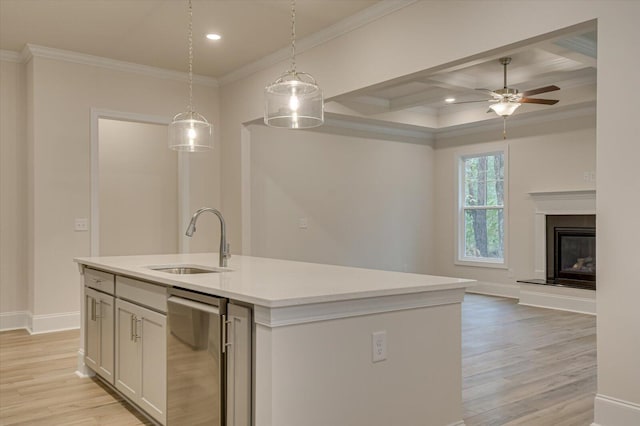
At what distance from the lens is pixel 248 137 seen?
20.3 ft

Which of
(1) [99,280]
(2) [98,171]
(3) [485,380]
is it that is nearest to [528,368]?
(3) [485,380]

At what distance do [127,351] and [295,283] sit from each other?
1.42 m

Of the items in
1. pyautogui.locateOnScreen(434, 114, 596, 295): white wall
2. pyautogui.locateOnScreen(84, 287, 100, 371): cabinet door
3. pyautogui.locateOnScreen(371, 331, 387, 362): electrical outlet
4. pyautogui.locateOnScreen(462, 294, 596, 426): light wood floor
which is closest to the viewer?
pyautogui.locateOnScreen(371, 331, 387, 362): electrical outlet

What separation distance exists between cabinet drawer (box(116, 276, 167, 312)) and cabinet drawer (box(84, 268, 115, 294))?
13 cm

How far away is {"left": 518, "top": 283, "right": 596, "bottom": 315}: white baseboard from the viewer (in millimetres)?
6492

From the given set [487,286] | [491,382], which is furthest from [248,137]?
[487,286]

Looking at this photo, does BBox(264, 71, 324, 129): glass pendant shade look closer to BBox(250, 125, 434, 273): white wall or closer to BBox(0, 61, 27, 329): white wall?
BBox(250, 125, 434, 273): white wall

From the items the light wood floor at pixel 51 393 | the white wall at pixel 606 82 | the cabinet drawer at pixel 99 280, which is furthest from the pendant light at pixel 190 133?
the light wood floor at pixel 51 393

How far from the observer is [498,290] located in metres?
7.79

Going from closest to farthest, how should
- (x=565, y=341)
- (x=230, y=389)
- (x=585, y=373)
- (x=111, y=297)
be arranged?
(x=230, y=389)
(x=111, y=297)
(x=585, y=373)
(x=565, y=341)

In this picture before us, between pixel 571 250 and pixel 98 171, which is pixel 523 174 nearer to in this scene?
pixel 571 250

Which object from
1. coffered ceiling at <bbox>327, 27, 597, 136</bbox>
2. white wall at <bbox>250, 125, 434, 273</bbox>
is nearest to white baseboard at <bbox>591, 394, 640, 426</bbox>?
coffered ceiling at <bbox>327, 27, 597, 136</bbox>

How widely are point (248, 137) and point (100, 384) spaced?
3.37 meters

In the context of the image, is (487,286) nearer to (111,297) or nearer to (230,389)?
(111,297)
